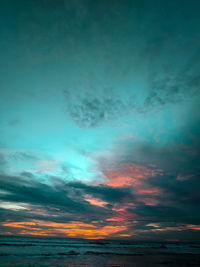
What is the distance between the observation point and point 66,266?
21.7 m

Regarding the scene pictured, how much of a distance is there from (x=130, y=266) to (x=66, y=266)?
28.0 ft

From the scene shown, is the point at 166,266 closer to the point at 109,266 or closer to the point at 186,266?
the point at 186,266

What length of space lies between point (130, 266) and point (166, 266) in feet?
17.0

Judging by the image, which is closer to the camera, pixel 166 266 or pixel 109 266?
pixel 109 266

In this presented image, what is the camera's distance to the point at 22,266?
20422 millimetres

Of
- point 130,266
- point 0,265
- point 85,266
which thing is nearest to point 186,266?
point 130,266

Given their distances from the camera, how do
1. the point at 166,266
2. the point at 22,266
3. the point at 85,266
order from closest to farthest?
1. the point at 22,266
2. the point at 85,266
3. the point at 166,266

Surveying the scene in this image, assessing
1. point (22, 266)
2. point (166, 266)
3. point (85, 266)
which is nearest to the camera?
point (22, 266)

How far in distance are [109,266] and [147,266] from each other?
5.54 meters

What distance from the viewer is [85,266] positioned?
2216cm

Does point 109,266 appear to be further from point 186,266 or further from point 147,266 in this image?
point 186,266

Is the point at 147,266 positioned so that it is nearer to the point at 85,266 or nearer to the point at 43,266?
the point at 85,266

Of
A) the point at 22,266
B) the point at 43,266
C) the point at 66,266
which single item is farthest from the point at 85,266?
the point at 22,266

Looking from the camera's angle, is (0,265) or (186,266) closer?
(0,265)
